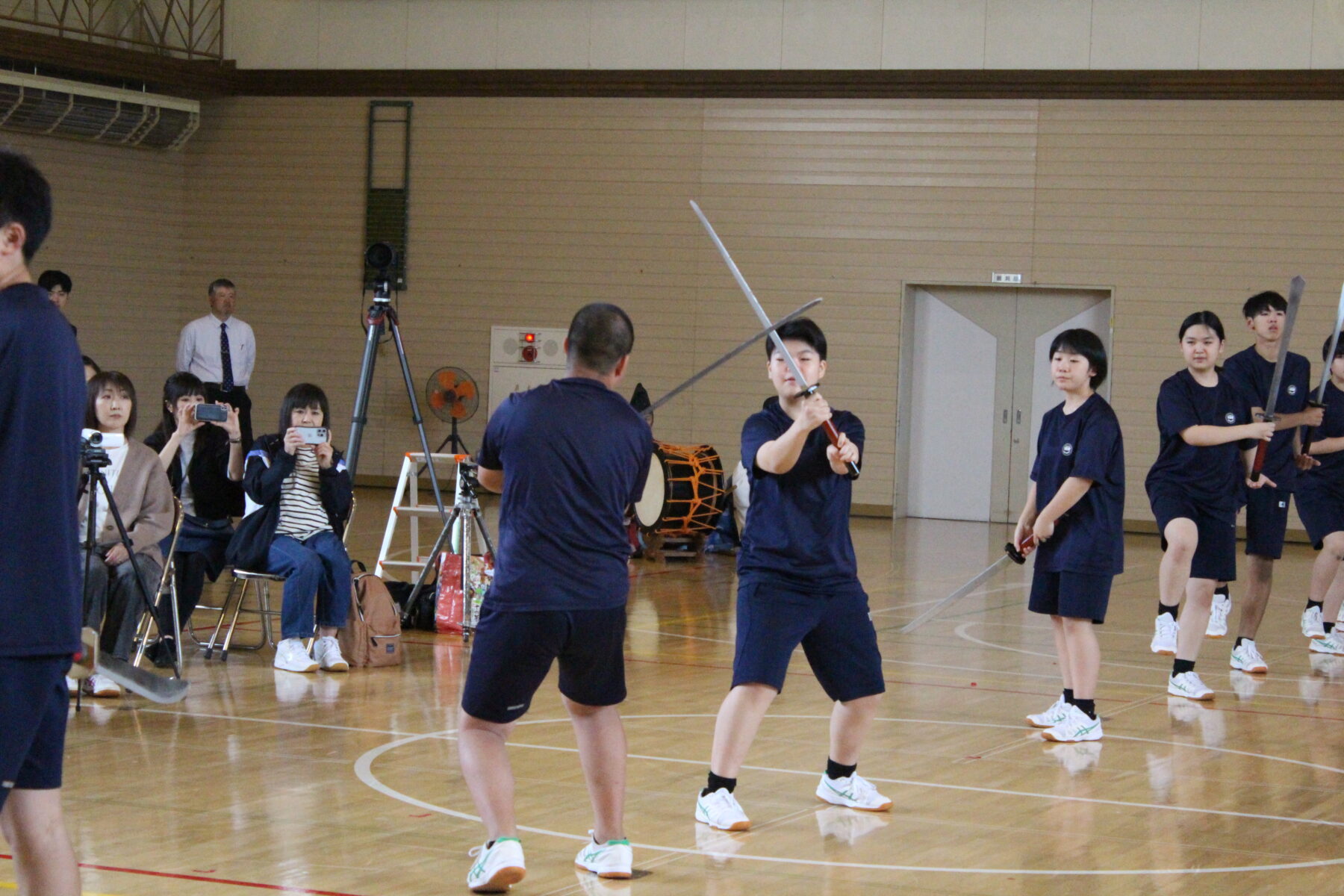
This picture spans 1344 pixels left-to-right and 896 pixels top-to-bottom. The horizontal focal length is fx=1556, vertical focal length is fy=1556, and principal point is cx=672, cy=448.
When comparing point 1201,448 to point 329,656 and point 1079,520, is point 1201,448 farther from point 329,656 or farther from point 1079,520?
point 329,656

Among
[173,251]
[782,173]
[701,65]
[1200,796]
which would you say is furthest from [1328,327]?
[173,251]

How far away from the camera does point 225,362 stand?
44.3ft

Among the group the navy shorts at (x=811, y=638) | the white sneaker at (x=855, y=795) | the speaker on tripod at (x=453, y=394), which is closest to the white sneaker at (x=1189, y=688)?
the white sneaker at (x=855, y=795)

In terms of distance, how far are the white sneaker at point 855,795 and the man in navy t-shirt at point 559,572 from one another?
119 cm

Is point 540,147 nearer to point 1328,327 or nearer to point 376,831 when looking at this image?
point 1328,327

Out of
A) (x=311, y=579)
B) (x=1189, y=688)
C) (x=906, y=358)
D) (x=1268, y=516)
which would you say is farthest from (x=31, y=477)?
(x=906, y=358)

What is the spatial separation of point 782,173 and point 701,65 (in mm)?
1529

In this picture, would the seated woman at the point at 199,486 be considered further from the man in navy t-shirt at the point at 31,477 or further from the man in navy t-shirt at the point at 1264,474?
the man in navy t-shirt at the point at 1264,474

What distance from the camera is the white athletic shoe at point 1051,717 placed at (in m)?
6.21

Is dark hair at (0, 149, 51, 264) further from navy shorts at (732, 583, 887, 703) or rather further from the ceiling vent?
the ceiling vent

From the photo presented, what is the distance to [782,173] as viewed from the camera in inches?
683

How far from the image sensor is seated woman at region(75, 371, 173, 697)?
6.61 meters

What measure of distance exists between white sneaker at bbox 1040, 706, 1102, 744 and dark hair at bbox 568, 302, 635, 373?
9.85ft

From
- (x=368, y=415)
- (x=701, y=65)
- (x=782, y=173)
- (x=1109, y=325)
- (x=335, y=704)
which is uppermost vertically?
(x=701, y=65)
